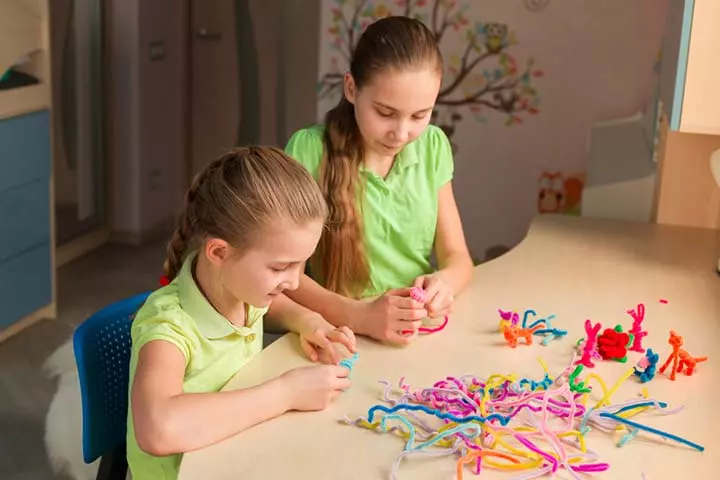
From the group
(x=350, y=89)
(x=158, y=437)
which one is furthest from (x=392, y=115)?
(x=158, y=437)

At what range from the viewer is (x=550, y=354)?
1460mm

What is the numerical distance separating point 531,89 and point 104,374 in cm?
233

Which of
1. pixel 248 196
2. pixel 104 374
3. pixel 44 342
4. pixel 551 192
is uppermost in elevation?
pixel 248 196

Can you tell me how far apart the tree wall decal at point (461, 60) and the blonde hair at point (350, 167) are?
1.78 metres

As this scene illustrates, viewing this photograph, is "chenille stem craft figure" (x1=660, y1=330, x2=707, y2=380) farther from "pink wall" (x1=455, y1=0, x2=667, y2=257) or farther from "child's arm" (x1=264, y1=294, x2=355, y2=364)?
"pink wall" (x1=455, y1=0, x2=667, y2=257)

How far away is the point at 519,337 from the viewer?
→ 151 centimetres

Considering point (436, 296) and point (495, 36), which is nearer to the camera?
point (436, 296)

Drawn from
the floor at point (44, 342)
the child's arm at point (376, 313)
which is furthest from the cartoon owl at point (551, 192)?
the child's arm at point (376, 313)

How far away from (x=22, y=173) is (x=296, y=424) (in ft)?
7.99

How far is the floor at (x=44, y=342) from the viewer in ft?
8.41

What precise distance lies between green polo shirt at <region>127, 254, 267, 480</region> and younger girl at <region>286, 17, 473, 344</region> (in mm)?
275

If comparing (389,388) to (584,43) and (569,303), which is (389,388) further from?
(584,43)

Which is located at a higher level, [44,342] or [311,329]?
[311,329]

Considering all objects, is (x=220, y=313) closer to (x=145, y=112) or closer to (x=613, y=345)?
(x=613, y=345)
